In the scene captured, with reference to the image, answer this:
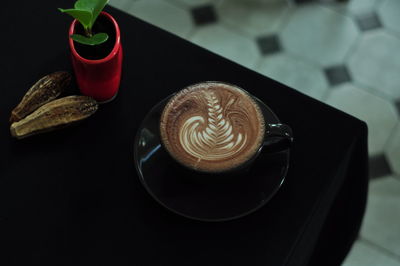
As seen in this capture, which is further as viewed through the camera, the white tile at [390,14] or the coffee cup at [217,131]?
the white tile at [390,14]

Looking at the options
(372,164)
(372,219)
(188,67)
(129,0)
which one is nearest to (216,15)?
(129,0)

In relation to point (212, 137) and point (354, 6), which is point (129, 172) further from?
point (354, 6)

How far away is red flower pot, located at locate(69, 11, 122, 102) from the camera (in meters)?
0.91

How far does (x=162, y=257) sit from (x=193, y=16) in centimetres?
141

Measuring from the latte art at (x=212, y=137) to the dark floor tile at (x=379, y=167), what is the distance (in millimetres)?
1088

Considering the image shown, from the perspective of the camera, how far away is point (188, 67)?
1.07 metres

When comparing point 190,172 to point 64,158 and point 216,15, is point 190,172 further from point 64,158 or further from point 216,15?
point 216,15

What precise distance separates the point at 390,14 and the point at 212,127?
155 cm

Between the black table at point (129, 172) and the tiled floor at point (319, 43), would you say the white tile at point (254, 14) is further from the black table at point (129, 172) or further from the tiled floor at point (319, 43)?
the black table at point (129, 172)

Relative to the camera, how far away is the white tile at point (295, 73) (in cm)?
202

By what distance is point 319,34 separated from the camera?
6.98 feet

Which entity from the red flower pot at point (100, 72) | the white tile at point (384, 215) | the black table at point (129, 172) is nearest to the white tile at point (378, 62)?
the white tile at point (384, 215)

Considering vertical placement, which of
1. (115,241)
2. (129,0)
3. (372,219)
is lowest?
(372,219)

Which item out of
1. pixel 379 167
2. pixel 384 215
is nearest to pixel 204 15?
pixel 379 167
